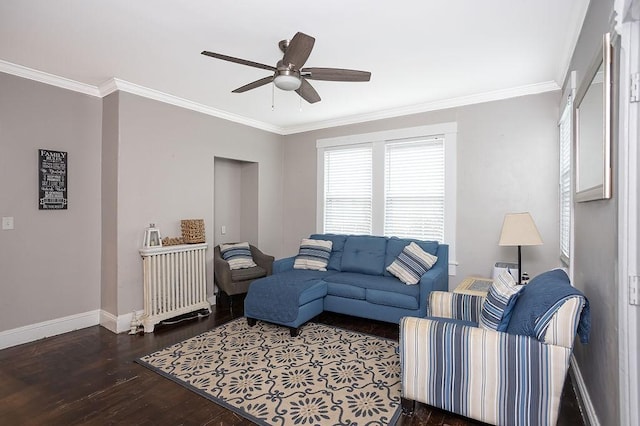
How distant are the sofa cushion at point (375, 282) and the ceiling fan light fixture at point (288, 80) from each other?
7.55 feet

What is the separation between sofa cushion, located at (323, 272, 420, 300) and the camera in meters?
3.51

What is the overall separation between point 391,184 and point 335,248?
124 centimetres

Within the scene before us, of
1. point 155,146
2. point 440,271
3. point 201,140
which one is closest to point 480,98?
point 440,271

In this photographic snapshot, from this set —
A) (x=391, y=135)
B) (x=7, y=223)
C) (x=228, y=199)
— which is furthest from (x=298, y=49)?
(x=228, y=199)

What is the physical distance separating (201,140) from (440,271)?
3505 millimetres

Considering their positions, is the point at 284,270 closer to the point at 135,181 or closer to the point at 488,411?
the point at 135,181

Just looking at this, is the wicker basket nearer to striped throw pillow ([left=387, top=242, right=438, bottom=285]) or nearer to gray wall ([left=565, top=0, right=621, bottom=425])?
striped throw pillow ([left=387, top=242, right=438, bottom=285])

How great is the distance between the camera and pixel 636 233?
1.34m

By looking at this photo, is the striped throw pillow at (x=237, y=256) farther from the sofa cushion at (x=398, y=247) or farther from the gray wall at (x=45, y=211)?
the sofa cushion at (x=398, y=247)

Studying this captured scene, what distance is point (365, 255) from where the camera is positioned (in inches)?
169

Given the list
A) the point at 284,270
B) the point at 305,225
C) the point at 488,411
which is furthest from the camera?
the point at 305,225

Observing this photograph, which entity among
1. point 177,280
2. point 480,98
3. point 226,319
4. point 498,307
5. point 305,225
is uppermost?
point 480,98

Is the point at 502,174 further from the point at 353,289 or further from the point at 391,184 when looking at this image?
the point at 353,289

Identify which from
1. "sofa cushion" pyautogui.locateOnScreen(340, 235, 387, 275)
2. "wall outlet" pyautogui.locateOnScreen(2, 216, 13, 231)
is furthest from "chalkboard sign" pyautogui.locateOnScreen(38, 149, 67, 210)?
"sofa cushion" pyautogui.locateOnScreen(340, 235, 387, 275)
